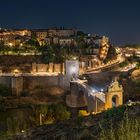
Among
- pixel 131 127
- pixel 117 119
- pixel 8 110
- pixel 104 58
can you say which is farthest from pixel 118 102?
pixel 104 58

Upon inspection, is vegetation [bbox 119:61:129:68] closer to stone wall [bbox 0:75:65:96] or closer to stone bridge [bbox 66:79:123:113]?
stone wall [bbox 0:75:65:96]

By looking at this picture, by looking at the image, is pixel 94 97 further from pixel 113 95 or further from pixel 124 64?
pixel 124 64

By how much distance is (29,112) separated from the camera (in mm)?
24531

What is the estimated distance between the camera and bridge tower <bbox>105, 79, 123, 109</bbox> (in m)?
17.5

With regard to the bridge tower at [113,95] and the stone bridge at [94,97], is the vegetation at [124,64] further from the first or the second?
the bridge tower at [113,95]

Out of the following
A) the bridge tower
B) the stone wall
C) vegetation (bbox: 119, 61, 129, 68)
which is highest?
the bridge tower

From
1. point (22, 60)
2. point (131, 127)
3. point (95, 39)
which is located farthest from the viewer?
point (95, 39)

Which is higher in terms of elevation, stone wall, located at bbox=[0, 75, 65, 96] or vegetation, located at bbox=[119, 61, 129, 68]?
vegetation, located at bbox=[119, 61, 129, 68]

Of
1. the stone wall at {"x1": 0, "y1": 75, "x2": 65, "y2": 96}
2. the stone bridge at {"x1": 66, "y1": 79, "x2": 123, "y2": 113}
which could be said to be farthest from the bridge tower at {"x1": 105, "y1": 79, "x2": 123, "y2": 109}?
the stone wall at {"x1": 0, "y1": 75, "x2": 65, "y2": 96}

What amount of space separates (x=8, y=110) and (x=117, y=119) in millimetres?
18617

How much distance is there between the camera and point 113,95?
59.7 feet

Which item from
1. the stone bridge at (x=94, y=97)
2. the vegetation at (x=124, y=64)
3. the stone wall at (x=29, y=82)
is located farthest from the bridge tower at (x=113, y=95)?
the vegetation at (x=124, y=64)

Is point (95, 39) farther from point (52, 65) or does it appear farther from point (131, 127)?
point (131, 127)

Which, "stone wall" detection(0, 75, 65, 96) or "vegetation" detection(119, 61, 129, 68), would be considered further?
"vegetation" detection(119, 61, 129, 68)
